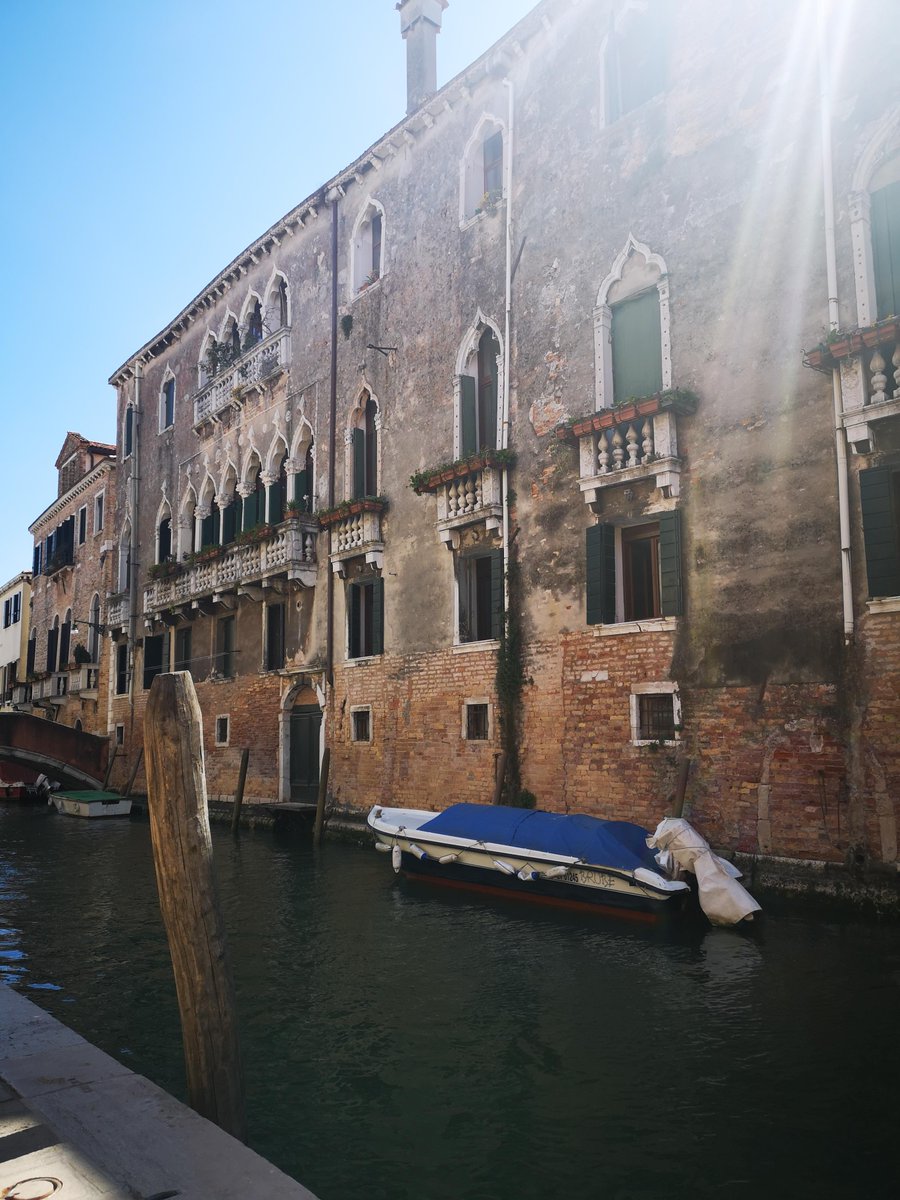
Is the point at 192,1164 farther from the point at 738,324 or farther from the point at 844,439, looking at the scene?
the point at 738,324

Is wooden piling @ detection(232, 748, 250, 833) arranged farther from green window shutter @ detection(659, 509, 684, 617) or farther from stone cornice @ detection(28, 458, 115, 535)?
stone cornice @ detection(28, 458, 115, 535)

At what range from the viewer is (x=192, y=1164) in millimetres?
2947

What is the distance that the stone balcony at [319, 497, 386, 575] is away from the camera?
14688mm

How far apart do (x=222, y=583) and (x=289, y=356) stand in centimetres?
442

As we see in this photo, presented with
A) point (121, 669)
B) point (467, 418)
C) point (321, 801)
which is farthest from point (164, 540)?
point (467, 418)

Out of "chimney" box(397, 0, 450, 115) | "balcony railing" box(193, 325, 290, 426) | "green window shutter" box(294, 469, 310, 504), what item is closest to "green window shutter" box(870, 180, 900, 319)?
"chimney" box(397, 0, 450, 115)

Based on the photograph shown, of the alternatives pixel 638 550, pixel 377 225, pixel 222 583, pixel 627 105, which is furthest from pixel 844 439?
pixel 222 583

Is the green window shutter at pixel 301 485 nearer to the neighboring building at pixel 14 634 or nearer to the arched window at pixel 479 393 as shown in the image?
the arched window at pixel 479 393

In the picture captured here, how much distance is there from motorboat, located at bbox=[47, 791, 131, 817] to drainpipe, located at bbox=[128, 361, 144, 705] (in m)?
2.64

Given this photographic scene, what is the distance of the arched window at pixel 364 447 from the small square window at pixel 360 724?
136 inches

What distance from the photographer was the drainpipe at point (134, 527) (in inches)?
931

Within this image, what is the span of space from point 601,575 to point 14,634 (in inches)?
1294

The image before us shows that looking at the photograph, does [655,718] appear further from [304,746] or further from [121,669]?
[121,669]

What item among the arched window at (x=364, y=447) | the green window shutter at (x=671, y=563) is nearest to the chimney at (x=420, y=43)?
the arched window at (x=364, y=447)
